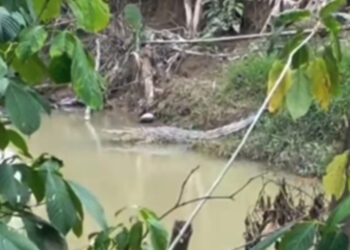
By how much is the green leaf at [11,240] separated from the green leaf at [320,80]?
1.13 feet

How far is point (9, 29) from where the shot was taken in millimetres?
1019

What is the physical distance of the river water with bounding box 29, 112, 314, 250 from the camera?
462cm

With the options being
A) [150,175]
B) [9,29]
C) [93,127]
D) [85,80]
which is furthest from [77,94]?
[93,127]

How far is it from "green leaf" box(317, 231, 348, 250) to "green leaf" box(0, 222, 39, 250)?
0.87 ft

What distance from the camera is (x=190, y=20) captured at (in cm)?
846

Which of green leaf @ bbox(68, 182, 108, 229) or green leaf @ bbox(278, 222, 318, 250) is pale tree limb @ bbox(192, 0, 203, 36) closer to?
green leaf @ bbox(68, 182, 108, 229)

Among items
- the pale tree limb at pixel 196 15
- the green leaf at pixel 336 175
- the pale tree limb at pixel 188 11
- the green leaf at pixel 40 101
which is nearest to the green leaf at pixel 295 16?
the green leaf at pixel 336 175

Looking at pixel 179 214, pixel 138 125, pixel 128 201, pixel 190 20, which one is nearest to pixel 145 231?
pixel 179 214

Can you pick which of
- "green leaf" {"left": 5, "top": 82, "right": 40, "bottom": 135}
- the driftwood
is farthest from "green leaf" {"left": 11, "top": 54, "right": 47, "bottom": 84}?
the driftwood

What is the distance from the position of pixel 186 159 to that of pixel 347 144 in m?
5.14

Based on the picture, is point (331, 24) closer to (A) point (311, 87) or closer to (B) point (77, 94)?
(A) point (311, 87)

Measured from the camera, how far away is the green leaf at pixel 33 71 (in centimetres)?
107

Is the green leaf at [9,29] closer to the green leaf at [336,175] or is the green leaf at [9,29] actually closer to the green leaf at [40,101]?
the green leaf at [40,101]

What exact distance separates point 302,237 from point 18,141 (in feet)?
1.21
